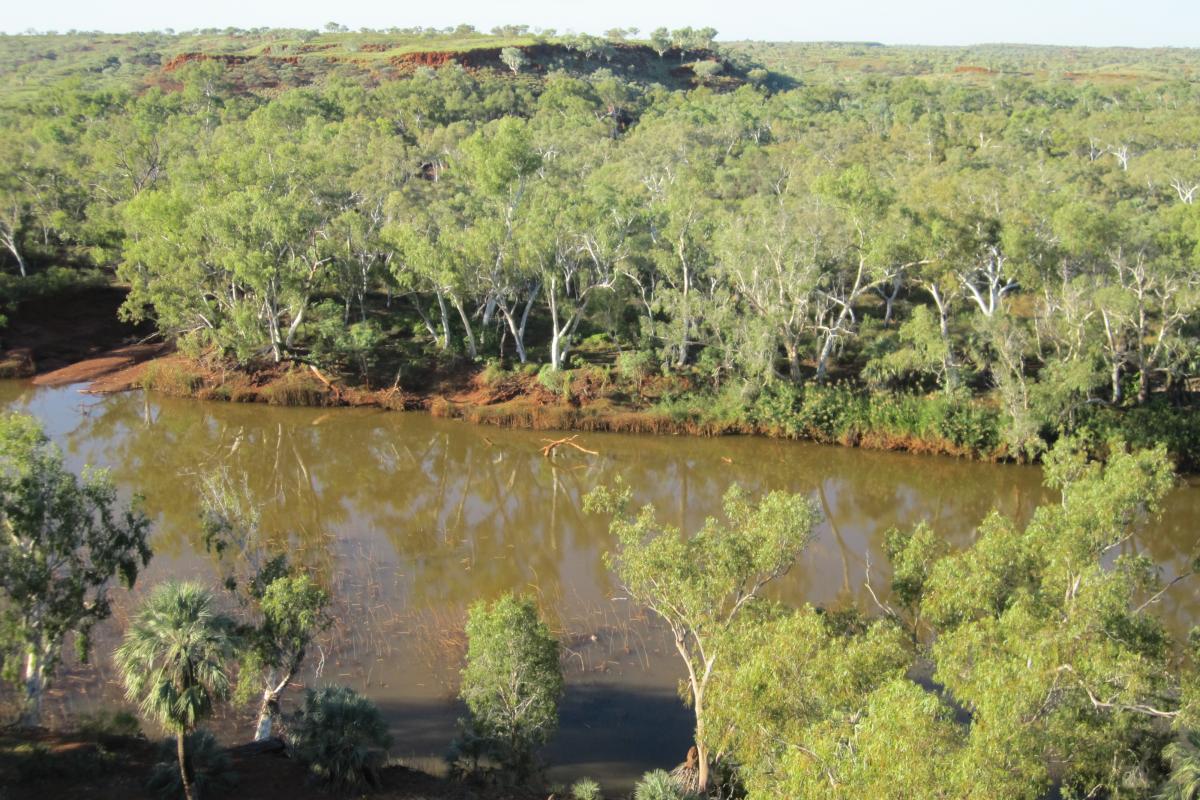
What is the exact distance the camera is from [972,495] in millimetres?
24109

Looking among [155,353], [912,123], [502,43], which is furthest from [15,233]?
[502,43]

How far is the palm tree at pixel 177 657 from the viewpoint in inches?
413

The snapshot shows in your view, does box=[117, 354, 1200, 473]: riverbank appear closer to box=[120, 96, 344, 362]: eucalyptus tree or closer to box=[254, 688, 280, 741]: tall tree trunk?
box=[120, 96, 344, 362]: eucalyptus tree

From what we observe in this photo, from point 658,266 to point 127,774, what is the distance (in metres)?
21.7

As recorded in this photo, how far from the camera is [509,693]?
12.1 m

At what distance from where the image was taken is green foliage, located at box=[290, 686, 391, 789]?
39.2ft

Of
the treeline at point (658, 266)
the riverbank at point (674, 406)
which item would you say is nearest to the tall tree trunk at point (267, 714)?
the riverbank at point (674, 406)

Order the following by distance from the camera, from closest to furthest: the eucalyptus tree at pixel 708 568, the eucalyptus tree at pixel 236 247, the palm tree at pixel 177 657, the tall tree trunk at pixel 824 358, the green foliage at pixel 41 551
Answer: the palm tree at pixel 177 657, the eucalyptus tree at pixel 708 568, the green foliage at pixel 41 551, the tall tree trunk at pixel 824 358, the eucalyptus tree at pixel 236 247

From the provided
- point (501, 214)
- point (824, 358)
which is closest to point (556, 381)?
point (501, 214)

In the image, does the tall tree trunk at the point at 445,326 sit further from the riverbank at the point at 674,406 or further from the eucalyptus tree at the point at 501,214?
the eucalyptus tree at the point at 501,214

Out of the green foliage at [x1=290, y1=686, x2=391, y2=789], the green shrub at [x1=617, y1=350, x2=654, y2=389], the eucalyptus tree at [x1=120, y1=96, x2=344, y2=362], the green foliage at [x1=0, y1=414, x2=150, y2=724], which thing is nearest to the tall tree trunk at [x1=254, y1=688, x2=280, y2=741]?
the green foliage at [x1=290, y1=686, x2=391, y2=789]

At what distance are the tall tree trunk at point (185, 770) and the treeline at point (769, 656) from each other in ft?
0.14

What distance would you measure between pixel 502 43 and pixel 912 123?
1729 inches

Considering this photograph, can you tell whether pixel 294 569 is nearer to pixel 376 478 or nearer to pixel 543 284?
pixel 376 478
